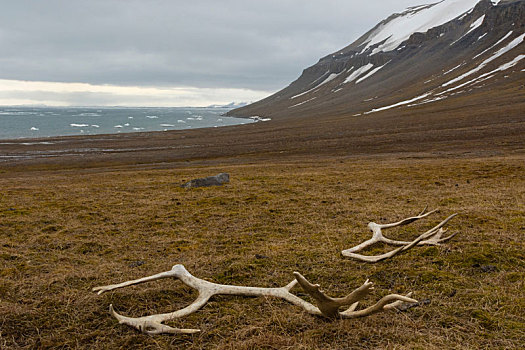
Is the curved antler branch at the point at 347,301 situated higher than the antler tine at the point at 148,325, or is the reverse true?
the curved antler branch at the point at 347,301

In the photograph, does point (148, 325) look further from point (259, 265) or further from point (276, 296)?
point (259, 265)

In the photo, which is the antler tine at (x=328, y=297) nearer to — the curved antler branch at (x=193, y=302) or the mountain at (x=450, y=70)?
the curved antler branch at (x=193, y=302)

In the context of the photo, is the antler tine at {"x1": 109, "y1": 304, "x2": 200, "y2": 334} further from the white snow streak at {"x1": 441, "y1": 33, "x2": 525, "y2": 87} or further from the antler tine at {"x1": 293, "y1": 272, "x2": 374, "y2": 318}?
the white snow streak at {"x1": 441, "y1": 33, "x2": 525, "y2": 87}

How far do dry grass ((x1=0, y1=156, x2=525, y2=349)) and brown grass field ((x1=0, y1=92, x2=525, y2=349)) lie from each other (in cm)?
3

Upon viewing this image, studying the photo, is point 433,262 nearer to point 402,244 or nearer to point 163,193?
point 402,244

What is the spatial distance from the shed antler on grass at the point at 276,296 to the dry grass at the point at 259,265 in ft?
0.41

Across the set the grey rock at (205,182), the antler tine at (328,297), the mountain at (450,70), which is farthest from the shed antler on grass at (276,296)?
the mountain at (450,70)

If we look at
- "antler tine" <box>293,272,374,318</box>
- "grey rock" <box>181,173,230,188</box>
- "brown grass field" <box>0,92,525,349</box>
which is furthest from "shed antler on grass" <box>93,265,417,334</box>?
"grey rock" <box>181,173,230,188</box>

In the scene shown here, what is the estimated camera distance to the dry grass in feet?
15.1

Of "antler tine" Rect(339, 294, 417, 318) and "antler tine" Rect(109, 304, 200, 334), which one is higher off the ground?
"antler tine" Rect(339, 294, 417, 318)

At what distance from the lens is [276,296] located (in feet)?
A: 18.4

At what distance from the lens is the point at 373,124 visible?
71375 millimetres

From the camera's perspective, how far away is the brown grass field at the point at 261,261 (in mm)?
4609

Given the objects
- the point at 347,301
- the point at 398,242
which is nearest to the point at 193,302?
the point at 347,301
